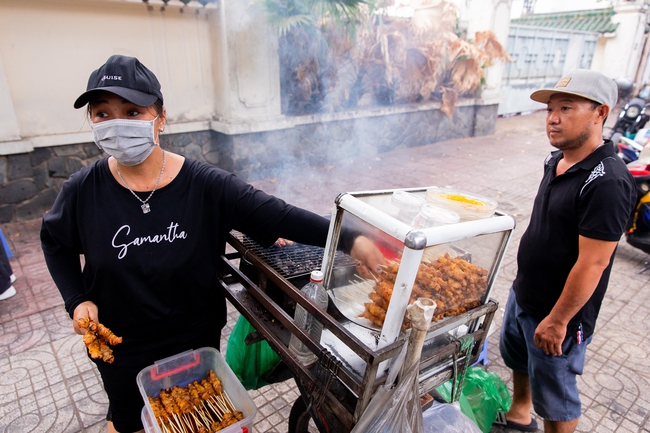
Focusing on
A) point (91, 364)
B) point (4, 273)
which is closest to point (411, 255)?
point (91, 364)

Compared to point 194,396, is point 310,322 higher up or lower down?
higher up

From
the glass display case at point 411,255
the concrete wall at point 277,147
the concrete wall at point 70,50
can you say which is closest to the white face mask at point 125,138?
the glass display case at point 411,255

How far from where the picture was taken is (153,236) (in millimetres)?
1732

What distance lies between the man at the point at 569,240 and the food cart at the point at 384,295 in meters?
0.53

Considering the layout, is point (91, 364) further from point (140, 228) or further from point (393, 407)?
point (393, 407)

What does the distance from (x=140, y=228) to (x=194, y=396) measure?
88cm

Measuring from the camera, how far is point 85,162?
19.5ft

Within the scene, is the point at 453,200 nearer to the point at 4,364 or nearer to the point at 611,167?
the point at 611,167

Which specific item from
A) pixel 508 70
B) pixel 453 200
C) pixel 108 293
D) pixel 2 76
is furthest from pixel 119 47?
pixel 508 70

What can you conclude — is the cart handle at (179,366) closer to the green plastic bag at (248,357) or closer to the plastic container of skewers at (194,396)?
the plastic container of skewers at (194,396)

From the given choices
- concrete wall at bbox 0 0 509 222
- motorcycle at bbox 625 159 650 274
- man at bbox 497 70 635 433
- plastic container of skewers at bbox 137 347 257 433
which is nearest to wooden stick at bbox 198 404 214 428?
plastic container of skewers at bbox 137 347 257 433

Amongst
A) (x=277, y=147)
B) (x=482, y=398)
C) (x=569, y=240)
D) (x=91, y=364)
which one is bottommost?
(x=91, y=364)

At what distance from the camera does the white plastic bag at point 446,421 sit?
1.72 metres

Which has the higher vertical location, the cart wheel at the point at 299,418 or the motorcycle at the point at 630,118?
the motorcycle at the point at 630,118
